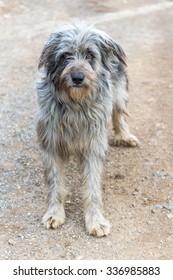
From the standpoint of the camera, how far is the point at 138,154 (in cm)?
610

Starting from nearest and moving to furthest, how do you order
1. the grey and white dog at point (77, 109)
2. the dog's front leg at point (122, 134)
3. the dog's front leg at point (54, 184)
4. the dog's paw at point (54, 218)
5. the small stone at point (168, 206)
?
1. the grey and white dog at point (77, 109)
2. the dog's paw at point (54, 218)
3. the dog's front leg at point (54, 184)
4. the small stone at point (168, 206)
5. the dog's front leg at point (122, 134)

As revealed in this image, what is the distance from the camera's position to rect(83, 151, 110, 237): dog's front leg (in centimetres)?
472

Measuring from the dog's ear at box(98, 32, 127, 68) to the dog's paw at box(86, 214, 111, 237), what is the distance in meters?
1.30

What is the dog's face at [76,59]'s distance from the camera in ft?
14.6

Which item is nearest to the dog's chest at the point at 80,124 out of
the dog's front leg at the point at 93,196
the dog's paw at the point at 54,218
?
the dog's front leg at the point at 93,196

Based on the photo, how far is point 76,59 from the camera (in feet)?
14.8

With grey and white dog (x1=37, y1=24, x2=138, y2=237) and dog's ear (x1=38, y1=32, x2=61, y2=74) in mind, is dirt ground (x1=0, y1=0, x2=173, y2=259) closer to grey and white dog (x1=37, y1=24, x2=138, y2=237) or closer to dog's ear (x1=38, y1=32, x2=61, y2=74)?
grey and white dog (x1=37, y1=24, x2=138, y2=237)

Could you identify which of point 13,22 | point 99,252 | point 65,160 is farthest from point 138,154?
point 13,22

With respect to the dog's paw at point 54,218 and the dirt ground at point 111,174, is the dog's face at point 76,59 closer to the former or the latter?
the dog's paw at point 54,218

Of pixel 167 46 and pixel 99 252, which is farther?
pixel 167 46

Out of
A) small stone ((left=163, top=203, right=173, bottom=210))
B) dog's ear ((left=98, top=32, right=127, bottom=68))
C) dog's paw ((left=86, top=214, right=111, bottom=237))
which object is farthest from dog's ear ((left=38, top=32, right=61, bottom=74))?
small stone ((left=163, top=203, right=173, bottom=210))

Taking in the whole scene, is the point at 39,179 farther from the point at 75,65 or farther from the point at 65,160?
the point at 75,65

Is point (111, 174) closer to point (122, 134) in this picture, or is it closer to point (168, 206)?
point (122, 134)
